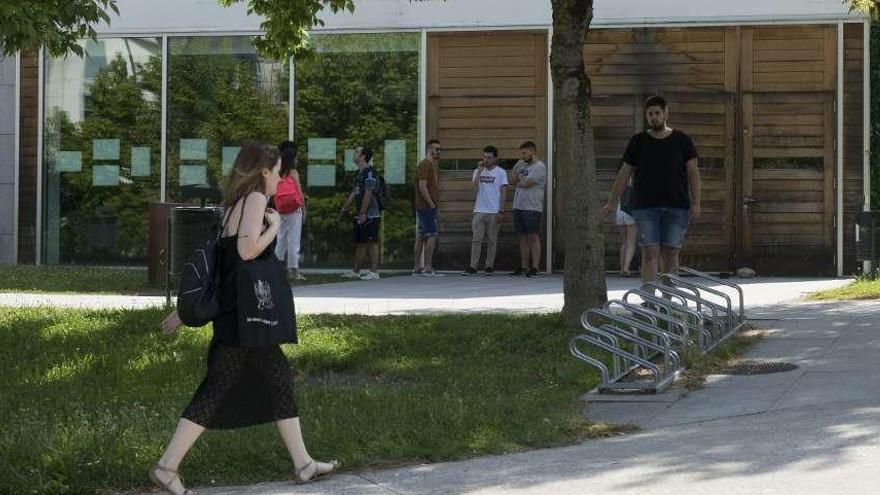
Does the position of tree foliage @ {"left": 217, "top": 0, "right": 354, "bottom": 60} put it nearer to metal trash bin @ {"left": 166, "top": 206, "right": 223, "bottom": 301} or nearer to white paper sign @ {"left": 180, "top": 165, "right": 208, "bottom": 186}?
metal trash bin @ {"left": 166, "top": 206, "right": 223, "bottom": 301}

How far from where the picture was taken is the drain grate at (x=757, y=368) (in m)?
10.1

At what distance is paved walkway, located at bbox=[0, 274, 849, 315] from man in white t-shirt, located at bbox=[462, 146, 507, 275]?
461mm

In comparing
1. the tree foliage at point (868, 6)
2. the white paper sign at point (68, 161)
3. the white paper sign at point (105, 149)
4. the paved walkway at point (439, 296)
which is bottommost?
the paved walkway at point (439, 296)

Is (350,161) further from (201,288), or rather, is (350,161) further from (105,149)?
(201,288)

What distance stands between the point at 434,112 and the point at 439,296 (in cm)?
490

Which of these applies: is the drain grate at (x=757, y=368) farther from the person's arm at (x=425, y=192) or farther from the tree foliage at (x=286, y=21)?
the person's arm at (x=425, y=192)

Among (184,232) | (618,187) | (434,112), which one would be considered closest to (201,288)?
(618,187)

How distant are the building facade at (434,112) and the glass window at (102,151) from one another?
27 mm

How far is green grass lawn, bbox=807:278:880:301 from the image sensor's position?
15.7m

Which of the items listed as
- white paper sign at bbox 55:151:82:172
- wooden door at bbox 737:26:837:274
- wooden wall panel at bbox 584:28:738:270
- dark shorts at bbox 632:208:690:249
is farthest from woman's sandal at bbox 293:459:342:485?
white paper sign at bbox 55:151:82:172

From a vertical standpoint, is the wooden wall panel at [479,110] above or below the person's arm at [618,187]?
above

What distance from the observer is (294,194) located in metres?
17.7

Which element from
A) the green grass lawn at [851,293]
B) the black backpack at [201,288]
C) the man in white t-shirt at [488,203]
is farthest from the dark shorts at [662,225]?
the man in white t-shirt at [488,203]

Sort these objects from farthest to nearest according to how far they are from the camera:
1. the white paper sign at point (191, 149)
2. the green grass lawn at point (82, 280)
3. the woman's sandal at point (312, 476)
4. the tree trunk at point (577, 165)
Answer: the white paper sign at point (191, 149) < the green grass lawn at point (82, 280) < the tree trunk at point (577, 165) < the woman's sandal at point (312, 476)
